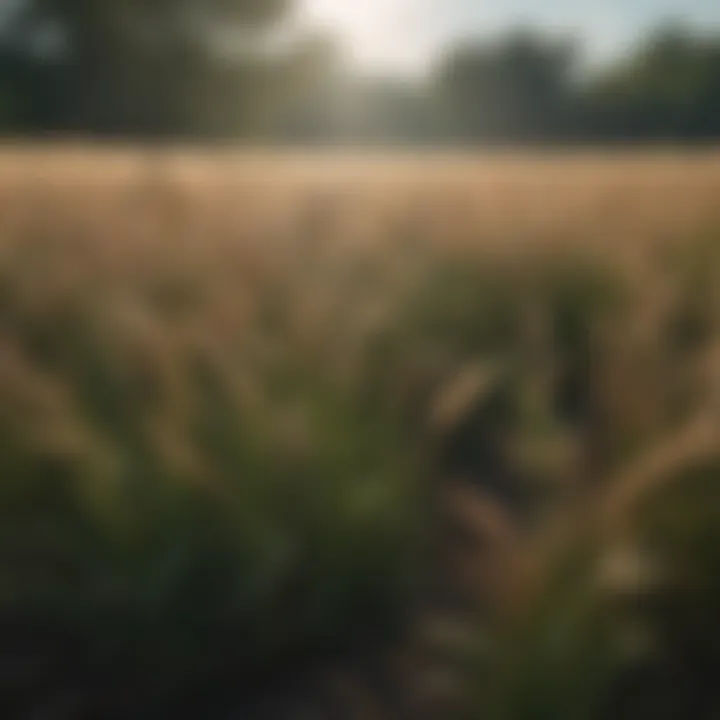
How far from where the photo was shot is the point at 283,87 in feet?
3.74

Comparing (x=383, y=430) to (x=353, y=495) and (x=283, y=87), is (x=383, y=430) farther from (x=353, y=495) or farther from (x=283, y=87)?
(x=283, y=87)

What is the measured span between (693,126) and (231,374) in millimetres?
544

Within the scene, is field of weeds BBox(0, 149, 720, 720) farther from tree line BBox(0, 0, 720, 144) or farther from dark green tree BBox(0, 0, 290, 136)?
dark green tree BBox(0, 0, 290, 136)

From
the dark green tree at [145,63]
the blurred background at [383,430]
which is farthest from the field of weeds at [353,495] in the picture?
the dark green tree at [145,63]

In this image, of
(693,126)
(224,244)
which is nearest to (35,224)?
(224,244)

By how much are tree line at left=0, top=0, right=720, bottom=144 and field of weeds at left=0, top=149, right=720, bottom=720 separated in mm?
182

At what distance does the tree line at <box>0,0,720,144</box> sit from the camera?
1025 millimetres

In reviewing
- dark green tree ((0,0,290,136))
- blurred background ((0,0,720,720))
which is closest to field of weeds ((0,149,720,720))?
blurred background ((0,0,720,720))

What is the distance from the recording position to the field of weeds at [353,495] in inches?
26.0

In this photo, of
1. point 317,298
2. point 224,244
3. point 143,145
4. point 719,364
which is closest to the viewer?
point 719,364

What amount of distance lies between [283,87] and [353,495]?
1.68 ft

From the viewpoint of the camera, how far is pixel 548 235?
3.46 ft

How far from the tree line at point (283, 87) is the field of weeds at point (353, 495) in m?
0.18

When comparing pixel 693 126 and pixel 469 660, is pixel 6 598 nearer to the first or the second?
pixel 469 660
